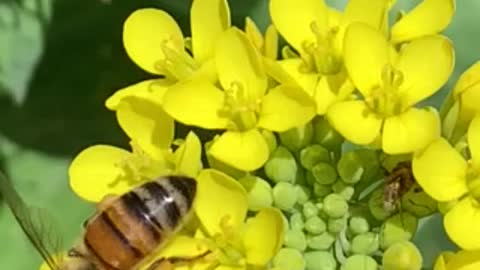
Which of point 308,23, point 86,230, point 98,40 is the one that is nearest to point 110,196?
point 86,230

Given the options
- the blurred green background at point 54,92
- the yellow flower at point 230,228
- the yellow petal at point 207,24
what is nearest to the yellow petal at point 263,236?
the yellow flower at point 230,228

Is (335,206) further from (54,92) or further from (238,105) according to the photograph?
(54,92)

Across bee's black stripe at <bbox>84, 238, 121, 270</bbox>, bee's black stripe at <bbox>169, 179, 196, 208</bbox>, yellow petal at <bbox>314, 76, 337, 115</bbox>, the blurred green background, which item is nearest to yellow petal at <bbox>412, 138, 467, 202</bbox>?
yellow petal at <bbox>314, 76, 337, 115</bbox>

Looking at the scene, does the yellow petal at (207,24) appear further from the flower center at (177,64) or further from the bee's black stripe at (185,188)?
the bee's black stripe at (185,188)

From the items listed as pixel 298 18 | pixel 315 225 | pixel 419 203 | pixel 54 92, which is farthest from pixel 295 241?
pixel 54 92

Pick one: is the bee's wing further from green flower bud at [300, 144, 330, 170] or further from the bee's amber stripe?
green flower bud at [300, 144, 330, 170]

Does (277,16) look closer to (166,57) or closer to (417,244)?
(166,57)
